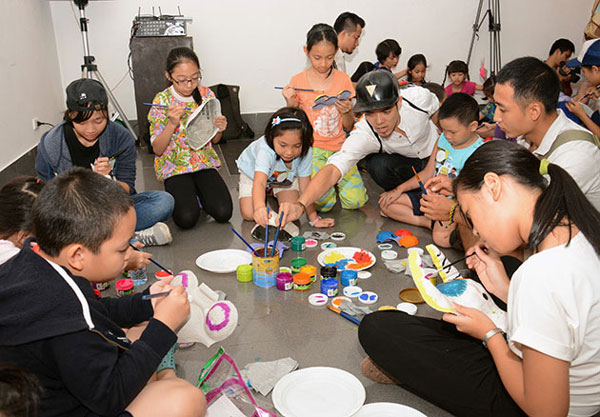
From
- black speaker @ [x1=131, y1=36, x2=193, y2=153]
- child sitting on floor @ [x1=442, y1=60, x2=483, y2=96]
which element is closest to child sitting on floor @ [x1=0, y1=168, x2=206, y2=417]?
black speaker @ [x1=131, y1=36, x2=193, y2=153]

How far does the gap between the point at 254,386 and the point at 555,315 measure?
0.89m

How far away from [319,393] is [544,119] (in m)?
1.42

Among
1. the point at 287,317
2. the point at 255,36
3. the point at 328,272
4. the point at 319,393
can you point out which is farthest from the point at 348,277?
the point at 255,36

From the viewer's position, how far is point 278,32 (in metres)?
5.33

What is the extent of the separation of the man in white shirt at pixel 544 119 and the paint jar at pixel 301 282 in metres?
1.05

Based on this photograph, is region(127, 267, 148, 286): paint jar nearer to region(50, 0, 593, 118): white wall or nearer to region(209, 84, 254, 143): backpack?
region(209, 84, 254, 143): backpack

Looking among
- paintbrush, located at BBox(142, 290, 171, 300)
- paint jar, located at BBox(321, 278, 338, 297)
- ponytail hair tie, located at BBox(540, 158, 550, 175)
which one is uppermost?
ponytail hair tie, located at BBox(540, 158, 550, 175)

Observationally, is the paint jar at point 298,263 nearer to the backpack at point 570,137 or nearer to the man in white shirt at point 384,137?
the man in white shirt at point 384,137

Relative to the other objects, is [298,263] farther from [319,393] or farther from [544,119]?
[544,119]

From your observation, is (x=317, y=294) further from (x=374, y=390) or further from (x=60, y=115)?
(x=60, y=115)

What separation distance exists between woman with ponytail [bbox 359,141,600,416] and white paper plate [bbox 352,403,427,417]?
73mm

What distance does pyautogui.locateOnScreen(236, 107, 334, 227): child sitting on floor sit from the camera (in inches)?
105

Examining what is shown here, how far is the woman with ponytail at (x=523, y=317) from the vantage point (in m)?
1.06

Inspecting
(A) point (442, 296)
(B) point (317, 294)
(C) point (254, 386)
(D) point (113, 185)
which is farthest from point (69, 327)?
(B) point (317, 294)
